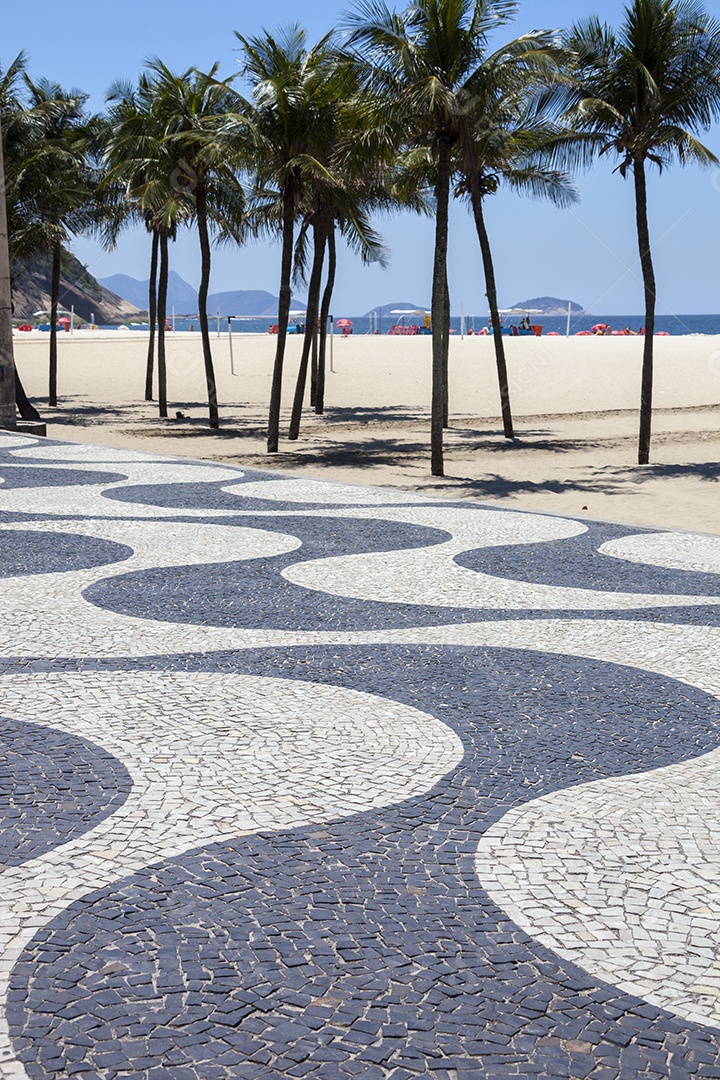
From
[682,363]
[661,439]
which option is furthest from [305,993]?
[682,363]

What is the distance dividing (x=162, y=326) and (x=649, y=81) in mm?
14559

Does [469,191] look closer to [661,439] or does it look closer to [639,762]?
[661,439]

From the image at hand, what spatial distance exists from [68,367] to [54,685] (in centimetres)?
4589

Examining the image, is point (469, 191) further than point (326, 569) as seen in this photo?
Yes

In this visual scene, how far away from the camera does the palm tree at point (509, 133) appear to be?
17344 millimetres

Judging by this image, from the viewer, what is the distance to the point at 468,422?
29.4m

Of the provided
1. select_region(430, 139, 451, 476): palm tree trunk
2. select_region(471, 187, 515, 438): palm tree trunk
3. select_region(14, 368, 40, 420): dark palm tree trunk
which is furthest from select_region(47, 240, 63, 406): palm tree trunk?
Answer: select_region(430, 139, 451, 476): palm tree trunk

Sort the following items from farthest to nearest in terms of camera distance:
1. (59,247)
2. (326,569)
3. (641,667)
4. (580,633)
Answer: (59,247) → (326,569) → (580,633) → (641,667)

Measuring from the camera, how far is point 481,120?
1817 centimetres

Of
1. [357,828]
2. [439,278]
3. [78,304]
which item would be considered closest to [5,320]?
[439,278]

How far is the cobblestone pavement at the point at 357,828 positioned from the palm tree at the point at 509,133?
12.0m

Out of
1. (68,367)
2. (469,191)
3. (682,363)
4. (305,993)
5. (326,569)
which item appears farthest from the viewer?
(68,367)

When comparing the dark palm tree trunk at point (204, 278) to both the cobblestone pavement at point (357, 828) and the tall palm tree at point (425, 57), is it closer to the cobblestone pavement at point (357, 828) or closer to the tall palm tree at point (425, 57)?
the tall palm tree at point (425, 57)

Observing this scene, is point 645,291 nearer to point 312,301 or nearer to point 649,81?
point 649,81
